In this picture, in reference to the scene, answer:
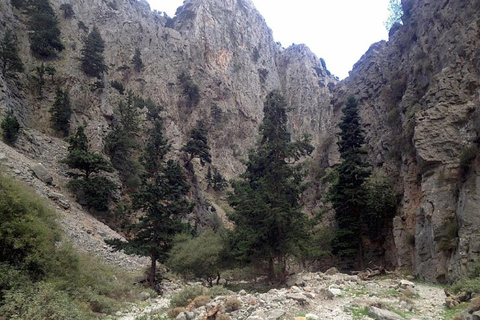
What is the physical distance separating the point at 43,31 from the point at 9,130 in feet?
80.6

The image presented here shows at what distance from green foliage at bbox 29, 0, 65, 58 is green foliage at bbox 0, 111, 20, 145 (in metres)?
20.5

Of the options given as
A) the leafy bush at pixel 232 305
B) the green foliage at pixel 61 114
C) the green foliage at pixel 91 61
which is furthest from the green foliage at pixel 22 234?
the green foliage at pixel 91 61

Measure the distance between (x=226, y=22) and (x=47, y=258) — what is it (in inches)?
3459

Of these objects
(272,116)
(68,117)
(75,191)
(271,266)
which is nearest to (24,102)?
(68,117)

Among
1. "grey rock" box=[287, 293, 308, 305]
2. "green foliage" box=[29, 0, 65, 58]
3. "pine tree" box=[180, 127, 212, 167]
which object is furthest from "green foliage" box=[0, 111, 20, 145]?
"grey rock" box=[287, 293, 308, 305]

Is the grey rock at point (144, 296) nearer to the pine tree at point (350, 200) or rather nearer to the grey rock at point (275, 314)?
the grey rock at point (275, 314)

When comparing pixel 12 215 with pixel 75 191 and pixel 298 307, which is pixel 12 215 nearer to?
pixel 298 307

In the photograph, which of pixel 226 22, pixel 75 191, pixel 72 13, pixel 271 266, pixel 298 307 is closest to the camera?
pixel 298 307

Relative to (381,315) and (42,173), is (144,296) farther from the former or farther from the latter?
(42,173)

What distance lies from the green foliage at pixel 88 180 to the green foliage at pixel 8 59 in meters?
14.2

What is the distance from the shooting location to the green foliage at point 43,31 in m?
48.8

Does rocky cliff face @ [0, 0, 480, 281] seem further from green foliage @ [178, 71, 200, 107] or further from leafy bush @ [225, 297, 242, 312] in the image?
leafy bush @ [225, 297, 242, 312]

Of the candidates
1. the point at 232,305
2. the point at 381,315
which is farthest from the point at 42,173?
the point at 381,315

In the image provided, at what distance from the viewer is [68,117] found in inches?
1683
